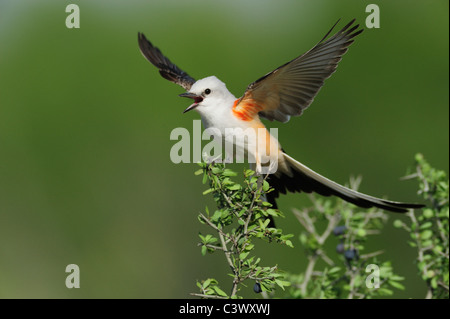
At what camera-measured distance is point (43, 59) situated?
31.0ft

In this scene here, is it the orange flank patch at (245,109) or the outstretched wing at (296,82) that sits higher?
the outstretched wing at (296,82)

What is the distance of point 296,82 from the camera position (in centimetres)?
352

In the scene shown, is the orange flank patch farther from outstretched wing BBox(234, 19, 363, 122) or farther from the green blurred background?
the green blurred background

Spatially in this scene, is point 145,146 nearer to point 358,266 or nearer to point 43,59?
point 43,59

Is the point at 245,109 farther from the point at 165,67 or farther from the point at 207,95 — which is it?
the point at 165,67

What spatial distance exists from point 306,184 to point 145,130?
19.3 feet

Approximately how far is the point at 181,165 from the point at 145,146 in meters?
0.69

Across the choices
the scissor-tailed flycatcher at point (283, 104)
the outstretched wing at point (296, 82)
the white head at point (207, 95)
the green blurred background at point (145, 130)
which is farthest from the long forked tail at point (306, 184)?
the green blurred background at point (145, 130)

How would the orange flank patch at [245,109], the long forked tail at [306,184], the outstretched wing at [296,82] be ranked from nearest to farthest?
1. the outstretched wing at [296,82]
2. the long forked tail at [306,184]
3. the orange flank patch at [245,109]

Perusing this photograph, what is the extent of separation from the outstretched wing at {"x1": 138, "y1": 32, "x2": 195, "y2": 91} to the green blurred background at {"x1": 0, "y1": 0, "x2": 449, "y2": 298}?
141 inches

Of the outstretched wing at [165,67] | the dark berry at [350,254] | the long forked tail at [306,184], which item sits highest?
the outstretched wing at [165,67]

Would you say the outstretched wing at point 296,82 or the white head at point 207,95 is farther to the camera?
the white head at point 207,95

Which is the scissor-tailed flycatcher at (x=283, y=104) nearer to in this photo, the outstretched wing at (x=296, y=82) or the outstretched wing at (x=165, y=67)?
the outstretched wing at (x=296, y=82)

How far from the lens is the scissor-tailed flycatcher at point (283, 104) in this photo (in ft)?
10.9
